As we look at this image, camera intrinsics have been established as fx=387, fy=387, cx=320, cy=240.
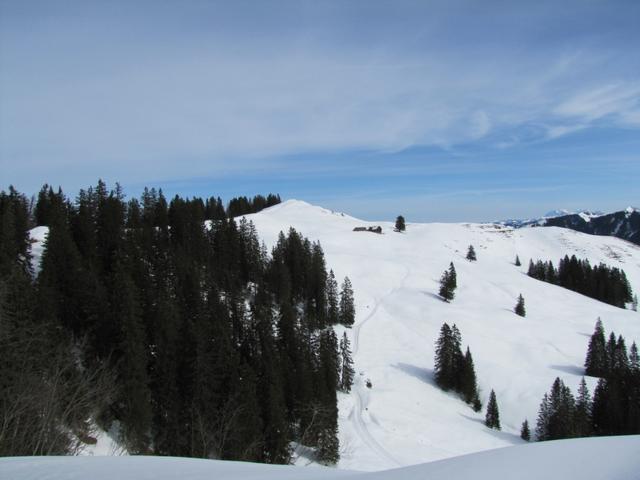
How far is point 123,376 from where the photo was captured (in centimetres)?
2845

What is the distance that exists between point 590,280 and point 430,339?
84.7 m

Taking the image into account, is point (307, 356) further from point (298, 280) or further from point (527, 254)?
point (527, 254)

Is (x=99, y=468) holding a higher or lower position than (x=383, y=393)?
higher

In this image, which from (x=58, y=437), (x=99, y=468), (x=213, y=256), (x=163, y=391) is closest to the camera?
(x=99, y=468)

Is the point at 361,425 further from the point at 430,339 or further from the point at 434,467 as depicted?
the point at 434,467

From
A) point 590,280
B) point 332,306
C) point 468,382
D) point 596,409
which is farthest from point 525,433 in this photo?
point 590,280

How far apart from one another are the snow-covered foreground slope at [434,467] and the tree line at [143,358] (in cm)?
364

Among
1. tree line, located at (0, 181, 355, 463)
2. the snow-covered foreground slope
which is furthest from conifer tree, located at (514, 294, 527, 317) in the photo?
the snow-covered foreground slope

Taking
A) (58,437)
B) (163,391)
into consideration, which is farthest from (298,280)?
(58,437)

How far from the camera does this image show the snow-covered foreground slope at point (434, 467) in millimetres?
6051

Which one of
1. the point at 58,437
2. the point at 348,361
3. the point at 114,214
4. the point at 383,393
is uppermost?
the point at 114,214

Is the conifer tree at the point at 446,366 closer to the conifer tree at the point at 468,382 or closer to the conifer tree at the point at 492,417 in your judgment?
the conifer tree at the point at 468,382

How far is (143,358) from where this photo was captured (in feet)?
Result: 99.0

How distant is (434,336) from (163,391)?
2182 inches
